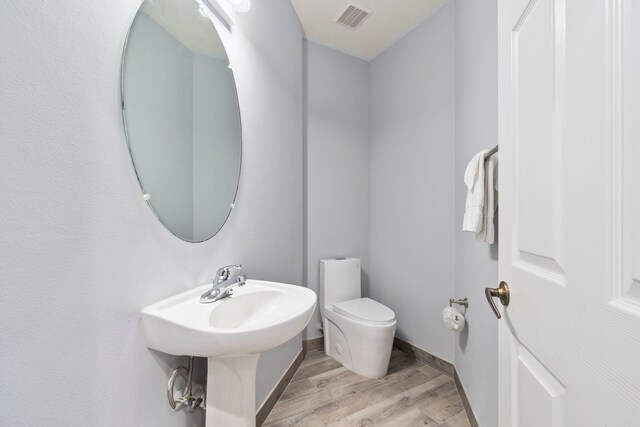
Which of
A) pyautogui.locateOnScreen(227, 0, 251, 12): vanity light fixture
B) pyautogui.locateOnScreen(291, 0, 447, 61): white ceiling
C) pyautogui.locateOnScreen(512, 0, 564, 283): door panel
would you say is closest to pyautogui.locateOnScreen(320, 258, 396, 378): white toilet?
pyautogui.locateOnScreen(512, 0, 564, 283): door panel

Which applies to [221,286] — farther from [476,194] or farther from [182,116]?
[476,194]

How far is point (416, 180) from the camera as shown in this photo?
7.06 ft

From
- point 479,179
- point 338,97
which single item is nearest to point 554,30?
point 479,179

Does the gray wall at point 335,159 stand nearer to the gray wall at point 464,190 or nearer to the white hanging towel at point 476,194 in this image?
the gray wall at point 464,190

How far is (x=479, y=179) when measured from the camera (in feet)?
3.82

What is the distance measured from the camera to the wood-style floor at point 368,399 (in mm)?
1464

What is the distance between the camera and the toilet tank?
218 cm

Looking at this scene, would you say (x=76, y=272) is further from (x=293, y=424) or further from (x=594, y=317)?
(x=293, y=424)

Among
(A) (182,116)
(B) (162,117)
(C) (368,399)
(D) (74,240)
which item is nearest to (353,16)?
(A) (182,116)

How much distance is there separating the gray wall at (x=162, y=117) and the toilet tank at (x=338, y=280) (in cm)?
136

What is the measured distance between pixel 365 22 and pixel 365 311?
2.25 metres

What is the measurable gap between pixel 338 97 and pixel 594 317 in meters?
2.40

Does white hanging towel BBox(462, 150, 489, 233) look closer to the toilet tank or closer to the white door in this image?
the white door

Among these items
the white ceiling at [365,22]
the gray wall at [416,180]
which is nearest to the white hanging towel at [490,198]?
the gray wall at [416,180]
